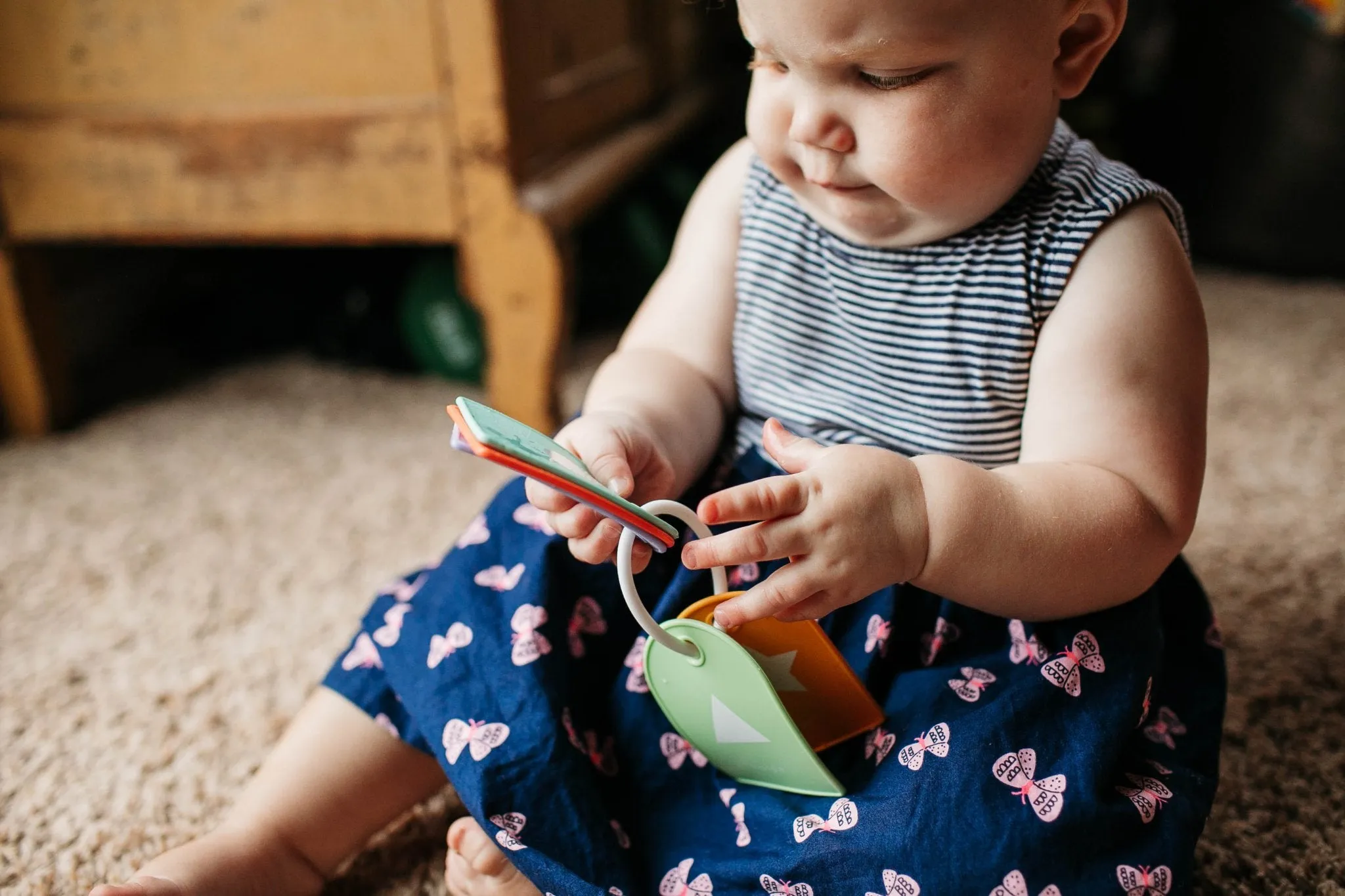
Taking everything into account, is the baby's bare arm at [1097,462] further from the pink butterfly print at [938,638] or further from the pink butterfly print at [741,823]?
the pink butterfly print at [741,823]

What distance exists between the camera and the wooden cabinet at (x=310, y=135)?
0.96m

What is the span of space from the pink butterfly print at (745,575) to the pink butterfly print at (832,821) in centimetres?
12

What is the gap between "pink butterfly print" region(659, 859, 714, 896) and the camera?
1.63 feet

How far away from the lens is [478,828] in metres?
0.53

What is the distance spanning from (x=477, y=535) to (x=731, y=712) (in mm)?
199

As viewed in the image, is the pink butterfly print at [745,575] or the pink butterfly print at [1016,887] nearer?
the pink butterfly print at [1016,887]

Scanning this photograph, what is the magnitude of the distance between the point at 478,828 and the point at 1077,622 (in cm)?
31

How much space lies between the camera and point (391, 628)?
0.59 meters

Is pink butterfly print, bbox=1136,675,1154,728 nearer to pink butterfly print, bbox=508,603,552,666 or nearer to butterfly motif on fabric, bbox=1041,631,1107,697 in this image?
butterfly motif on fabric, bbox=1041,631,1107,697

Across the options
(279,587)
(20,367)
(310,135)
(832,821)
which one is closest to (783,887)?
(832,821)

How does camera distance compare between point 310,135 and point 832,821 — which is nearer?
point 832,821

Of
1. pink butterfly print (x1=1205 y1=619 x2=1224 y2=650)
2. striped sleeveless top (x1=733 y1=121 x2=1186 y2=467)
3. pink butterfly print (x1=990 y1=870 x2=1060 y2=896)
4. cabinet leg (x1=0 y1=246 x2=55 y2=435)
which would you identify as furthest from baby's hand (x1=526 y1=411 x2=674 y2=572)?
cabinet leg (x1=0 y1=246 x2=55 y2=435)

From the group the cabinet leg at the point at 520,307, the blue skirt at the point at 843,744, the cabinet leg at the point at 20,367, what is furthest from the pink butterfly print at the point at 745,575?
the cabinet leg at the point at 20,367

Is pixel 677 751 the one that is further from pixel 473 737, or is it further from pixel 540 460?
pixel 540 460
